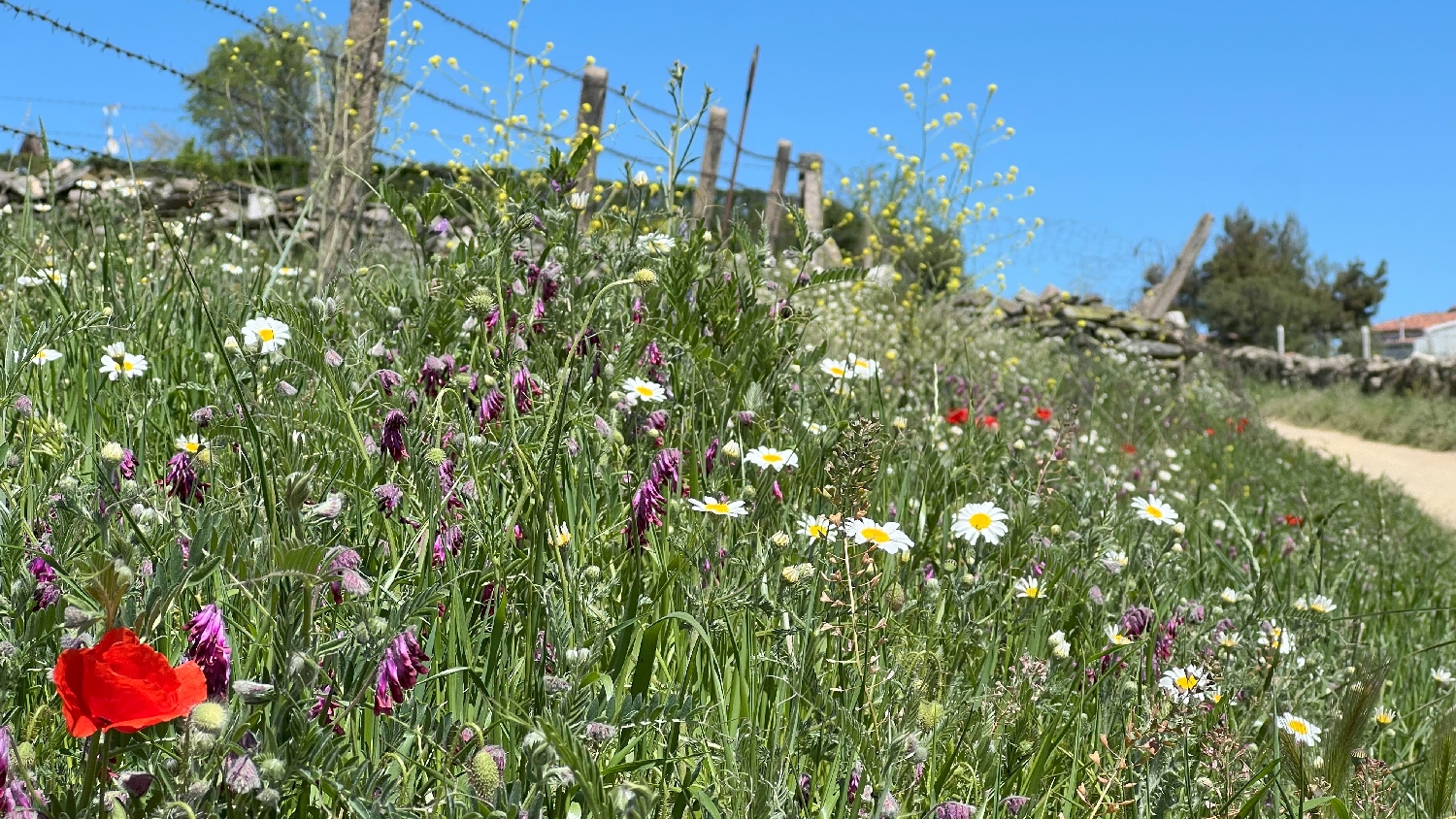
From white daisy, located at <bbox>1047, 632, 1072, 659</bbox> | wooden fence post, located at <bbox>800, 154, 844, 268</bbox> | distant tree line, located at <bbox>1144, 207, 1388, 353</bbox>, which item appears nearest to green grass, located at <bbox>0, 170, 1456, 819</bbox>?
white daisy, located at <bbox>1047, 632, 1072, 659</bbox>

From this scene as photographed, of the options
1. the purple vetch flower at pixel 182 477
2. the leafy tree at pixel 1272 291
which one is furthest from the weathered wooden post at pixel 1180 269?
the leafy tree at pixel 1272 291

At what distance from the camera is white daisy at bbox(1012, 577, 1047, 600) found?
2.13 meters

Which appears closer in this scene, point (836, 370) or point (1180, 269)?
point (836, 370)

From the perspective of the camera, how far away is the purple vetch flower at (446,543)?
158 centimetres

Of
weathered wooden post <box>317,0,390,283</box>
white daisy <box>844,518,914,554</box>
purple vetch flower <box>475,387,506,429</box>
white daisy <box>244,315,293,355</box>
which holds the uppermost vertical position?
weathered wooden post <box>317,0,390,283</box>

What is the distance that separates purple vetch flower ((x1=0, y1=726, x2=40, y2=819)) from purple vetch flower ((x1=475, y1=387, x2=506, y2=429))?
1049mm

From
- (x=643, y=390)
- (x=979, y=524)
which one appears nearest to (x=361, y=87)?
(x=643, y=390)

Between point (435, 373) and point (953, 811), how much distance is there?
3.87ft

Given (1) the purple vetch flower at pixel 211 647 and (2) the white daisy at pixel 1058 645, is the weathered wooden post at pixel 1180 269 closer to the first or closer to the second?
(2) the white daisy at pixel 1058 645

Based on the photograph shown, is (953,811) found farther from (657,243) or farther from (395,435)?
(657,243)

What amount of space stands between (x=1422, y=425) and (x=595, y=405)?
A: 14802 mm

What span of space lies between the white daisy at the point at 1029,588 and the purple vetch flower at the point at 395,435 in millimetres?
1208

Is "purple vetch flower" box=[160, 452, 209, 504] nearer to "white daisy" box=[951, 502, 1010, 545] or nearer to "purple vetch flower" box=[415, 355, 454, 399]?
"purple vetch flower" box=[415, 355, 454, 399]

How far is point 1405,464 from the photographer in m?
11.7
